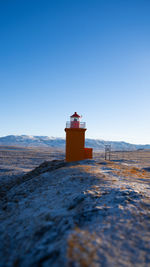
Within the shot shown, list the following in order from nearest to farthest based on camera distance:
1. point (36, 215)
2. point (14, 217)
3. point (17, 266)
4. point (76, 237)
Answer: point (17, 266)
point (76, 237)
point (36, 215)
point (14, 217)

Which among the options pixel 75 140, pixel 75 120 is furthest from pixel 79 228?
pixel 75 120

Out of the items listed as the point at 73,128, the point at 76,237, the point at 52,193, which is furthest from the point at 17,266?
the point at 73,128

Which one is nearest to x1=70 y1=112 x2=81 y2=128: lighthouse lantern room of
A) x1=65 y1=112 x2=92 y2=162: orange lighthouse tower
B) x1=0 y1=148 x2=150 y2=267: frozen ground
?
x1=65 y1=112 x2=92 y2=162: orange lighthouse tower

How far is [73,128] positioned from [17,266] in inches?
537

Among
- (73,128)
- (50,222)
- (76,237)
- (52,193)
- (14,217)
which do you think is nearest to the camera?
(76,237)

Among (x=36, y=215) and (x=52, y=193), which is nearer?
(x=36, y=215)

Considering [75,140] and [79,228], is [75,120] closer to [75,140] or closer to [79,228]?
[75,140]

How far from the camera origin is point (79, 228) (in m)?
4.66

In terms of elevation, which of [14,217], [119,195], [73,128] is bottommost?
[14,217]

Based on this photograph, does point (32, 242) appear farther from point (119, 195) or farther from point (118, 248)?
point (119, 195)

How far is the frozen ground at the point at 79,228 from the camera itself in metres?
3.63

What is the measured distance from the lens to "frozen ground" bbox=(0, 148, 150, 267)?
11.9 ft

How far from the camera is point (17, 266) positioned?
3.77 metres

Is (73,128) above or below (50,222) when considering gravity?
above
